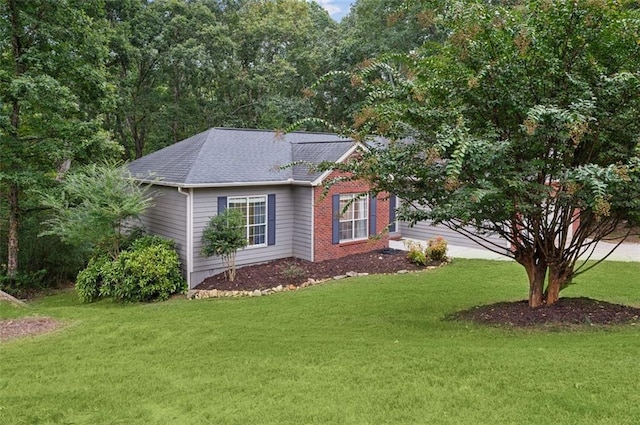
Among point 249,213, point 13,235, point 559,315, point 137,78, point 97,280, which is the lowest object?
point 97,280

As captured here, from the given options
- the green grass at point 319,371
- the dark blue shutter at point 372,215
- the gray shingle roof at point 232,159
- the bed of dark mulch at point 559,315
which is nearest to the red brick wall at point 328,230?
the dark blue shutter at point 372,215

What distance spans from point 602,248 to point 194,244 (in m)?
13.1

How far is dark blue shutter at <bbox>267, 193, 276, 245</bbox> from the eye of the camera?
1364cm

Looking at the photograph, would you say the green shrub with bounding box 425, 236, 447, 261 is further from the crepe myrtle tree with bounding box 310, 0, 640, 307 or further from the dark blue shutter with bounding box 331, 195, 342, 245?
the crepe myrtle tree with bounding box 310, 0, 640, 307

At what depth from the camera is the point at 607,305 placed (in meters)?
7.30

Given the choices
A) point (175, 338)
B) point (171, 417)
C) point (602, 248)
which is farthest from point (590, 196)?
point (602, 248)

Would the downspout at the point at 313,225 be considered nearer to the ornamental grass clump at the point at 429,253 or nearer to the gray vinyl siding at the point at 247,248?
the gray vinyl siding at the point at 247,248

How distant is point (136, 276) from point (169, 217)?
2.20 m

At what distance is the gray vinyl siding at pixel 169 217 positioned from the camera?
12.4 metres

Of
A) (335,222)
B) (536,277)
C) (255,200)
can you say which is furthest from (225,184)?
(536,277)

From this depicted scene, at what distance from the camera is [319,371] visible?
5.08 meters

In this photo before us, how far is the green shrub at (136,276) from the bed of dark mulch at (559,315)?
6.92m

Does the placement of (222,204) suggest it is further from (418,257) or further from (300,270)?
(418,257)

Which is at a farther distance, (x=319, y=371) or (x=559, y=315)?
(x=559, y=315)
